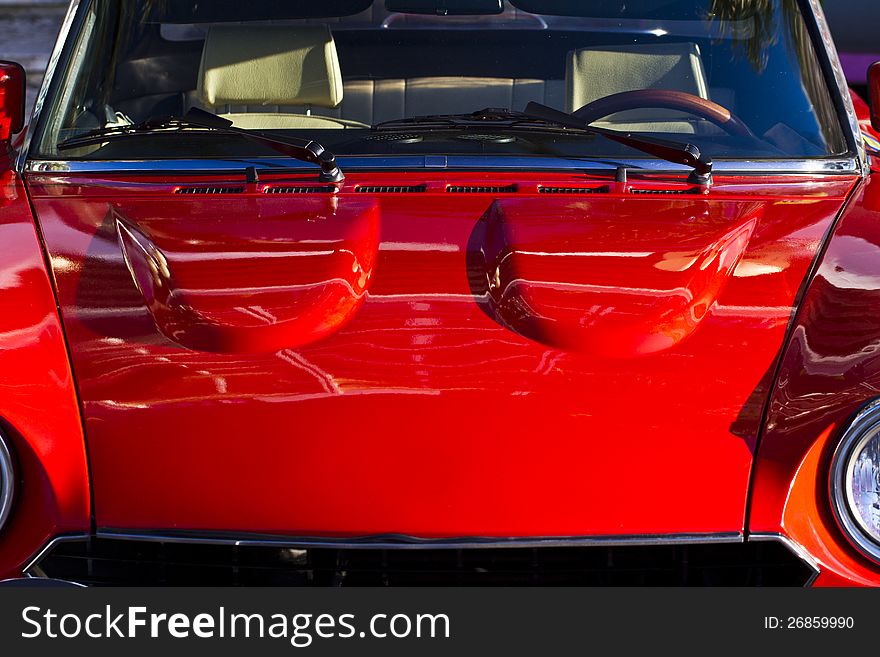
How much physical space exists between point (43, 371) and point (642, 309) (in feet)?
3.55

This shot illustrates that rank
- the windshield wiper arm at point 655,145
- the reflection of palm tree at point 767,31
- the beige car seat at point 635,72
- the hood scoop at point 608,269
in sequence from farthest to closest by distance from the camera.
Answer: the beige car seat at point 635,72 < the reflection of palm tree at point 767,31 < the windshield wiper arm at point 655,145 < the hood scoop at point 608,269

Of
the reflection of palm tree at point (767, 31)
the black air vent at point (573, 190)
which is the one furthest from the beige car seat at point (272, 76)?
the reflection of palm tree at point (767, 31)

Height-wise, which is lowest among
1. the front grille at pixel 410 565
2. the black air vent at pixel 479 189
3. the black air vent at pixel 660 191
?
the front grille at pixel 410 565

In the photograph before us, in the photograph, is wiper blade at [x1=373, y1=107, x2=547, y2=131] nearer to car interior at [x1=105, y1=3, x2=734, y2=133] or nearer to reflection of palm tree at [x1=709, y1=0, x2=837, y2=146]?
car interior at [x1=105, y1=3, x2=734, y2=133]

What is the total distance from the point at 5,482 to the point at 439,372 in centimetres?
77

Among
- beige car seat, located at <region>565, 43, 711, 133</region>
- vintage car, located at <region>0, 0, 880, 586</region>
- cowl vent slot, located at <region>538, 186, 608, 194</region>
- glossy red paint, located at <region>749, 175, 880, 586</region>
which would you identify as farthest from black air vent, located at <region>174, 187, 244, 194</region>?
glossy red paint, located at <region>749, 175, 880, 586</region>

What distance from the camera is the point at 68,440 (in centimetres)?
207

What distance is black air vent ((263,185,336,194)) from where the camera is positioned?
262 cm

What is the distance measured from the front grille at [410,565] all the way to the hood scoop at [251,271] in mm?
372

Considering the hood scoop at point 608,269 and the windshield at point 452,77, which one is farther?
the windshield at point 452,77

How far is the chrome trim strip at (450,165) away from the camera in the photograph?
2.72 m

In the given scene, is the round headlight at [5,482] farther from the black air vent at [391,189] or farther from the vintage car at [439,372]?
the black air vent at [391,189]

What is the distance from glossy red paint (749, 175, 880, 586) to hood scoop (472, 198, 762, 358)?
20cm

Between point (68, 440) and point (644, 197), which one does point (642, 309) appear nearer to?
point (644, 197)
